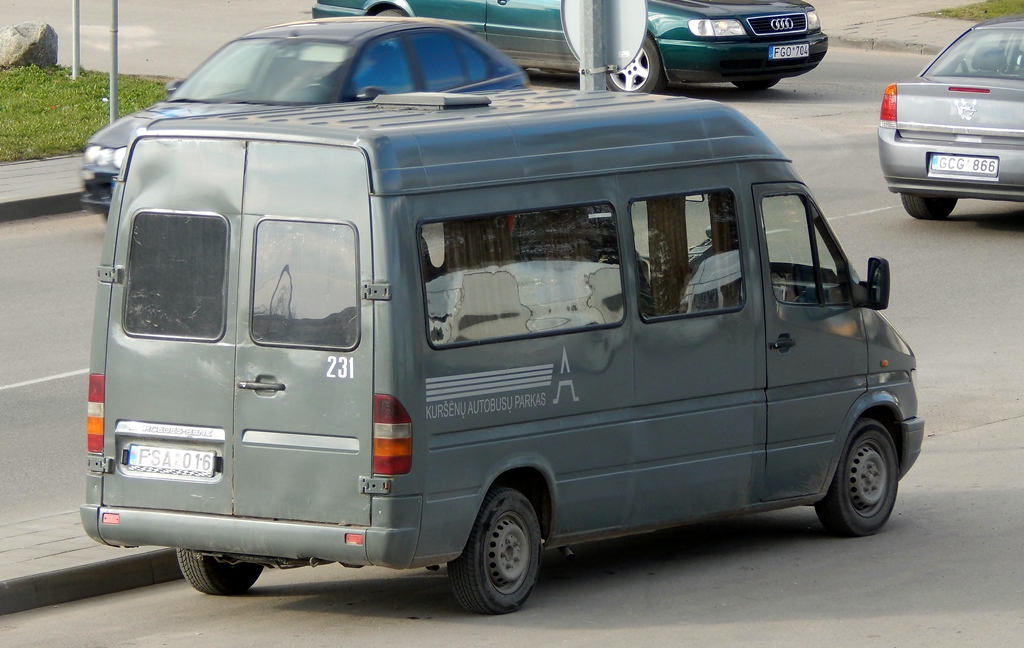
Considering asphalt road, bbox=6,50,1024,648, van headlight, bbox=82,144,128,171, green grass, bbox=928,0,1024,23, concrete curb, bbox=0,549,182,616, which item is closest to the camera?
asphalt road, bbox=6,50,1024,648

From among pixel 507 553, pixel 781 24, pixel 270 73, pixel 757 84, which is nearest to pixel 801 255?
pixel 507 553

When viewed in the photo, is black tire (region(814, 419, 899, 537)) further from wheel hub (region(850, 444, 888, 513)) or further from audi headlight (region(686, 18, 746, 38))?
audi headlight (region(686, 18, 746, 38))

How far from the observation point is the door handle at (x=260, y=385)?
6875 mm

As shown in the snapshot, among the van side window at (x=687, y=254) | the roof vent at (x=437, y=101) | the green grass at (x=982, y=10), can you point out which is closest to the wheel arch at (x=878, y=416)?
the van side window at (x=687, y=254)

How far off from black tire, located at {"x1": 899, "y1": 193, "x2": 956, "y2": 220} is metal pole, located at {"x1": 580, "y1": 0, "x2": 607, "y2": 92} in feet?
23.3

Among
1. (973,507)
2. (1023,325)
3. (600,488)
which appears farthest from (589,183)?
(1023,325)

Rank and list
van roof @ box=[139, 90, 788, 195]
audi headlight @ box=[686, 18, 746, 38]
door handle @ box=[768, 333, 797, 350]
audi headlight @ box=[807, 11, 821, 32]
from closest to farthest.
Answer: van roof @ box=[139, 90, 788, 195] → door handle @ box=[768, 333, 797, 350] → audi headlight @ box=[686, 18, 746, 38] → audi headlight @ box=[807, 11, 821, 32]

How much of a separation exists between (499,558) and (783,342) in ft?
6.11

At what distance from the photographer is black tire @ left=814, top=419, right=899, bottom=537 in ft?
28.1

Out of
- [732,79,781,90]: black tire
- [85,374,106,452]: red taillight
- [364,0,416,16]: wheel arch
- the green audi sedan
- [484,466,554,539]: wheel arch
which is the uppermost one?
[364,0,416,16]: wheel arch

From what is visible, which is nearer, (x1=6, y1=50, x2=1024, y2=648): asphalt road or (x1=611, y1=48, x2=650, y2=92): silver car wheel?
(x1=6, y1=50, x2=1024, y2=648): asphalt road

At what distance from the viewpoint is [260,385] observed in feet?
22.6

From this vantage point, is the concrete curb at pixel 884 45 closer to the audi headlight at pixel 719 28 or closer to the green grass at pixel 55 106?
the audi headlight at pixel 719 28

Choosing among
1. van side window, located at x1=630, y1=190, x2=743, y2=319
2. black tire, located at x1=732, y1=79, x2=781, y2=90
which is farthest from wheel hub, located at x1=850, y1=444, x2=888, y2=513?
black tire, located at x1=732, y1=79, x2=781, y2=90
